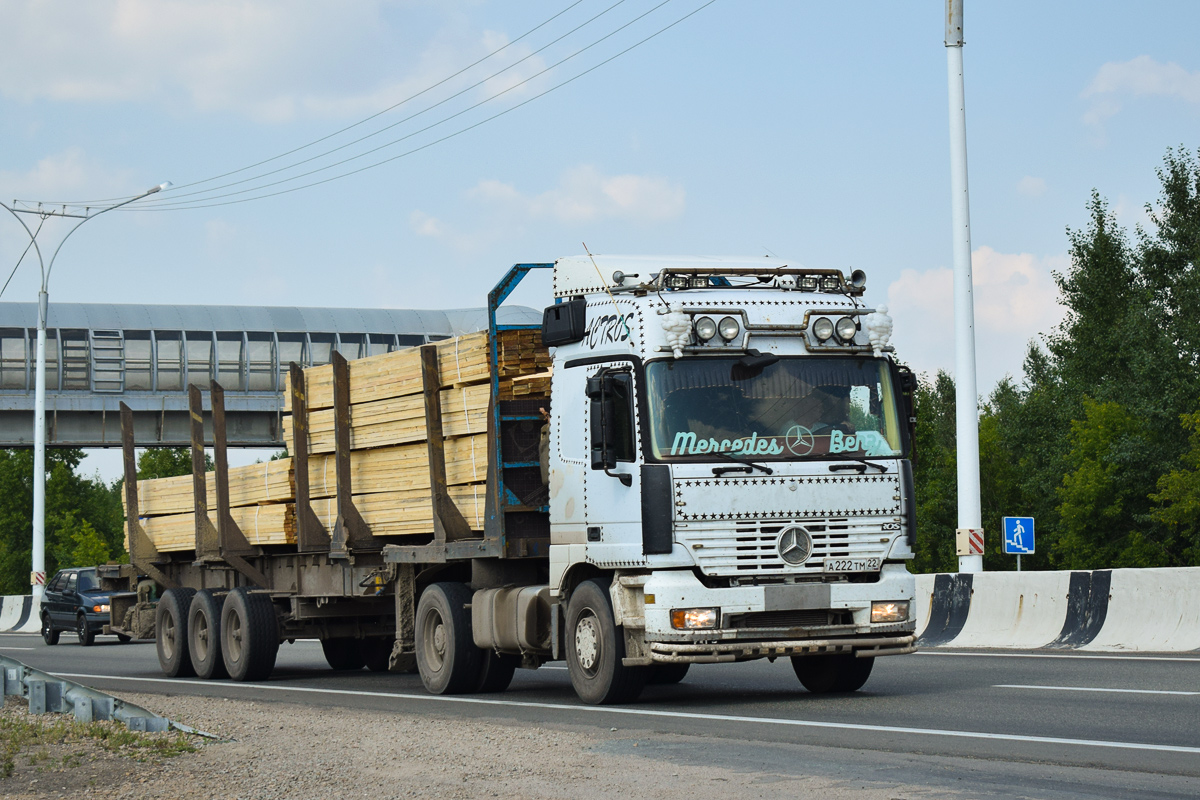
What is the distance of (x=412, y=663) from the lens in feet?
50.3

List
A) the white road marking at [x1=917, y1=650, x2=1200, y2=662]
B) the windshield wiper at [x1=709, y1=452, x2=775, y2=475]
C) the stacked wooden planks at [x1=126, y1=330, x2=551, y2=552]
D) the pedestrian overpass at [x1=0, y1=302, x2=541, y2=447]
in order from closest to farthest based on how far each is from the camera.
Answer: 1. the windshield wiper at [x1=709, y1=452, x2=775, y2=475]
2. the stacked wooden planks at [x1=126, y1=330, x2=551, y2=552]
3. the white road marking at [x1=917, y1=650, x2=1200, y2=662]
4. the pedestrian overpass at [x1=0, y1=302, x2=541, y2=447]

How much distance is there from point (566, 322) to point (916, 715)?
401cm

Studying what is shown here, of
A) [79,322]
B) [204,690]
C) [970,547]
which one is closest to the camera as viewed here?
[204,690]

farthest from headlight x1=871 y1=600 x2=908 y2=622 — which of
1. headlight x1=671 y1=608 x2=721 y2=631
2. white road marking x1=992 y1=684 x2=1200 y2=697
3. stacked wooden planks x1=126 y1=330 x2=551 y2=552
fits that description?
stacked wooden planks x1=126 y1=330 x2=551 y2=552

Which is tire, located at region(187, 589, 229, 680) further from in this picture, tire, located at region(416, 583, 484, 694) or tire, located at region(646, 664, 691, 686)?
tire, located at region(646, 664, 691, 686)

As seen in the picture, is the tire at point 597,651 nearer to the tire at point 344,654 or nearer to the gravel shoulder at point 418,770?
the gravel shoulder at point 418,770

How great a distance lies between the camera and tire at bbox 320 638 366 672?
1948 centimetres

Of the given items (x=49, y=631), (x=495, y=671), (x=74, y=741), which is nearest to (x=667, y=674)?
(x=495, y=671)

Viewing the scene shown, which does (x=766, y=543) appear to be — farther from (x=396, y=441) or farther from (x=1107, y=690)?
(x=396, y=441)

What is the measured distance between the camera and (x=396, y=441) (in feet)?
49.4

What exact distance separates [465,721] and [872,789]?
456 centimetres


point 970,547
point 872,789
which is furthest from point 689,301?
point 970,547

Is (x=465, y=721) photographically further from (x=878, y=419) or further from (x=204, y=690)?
(x=204, y=690)

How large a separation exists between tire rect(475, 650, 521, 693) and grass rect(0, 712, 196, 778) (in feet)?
13.3
